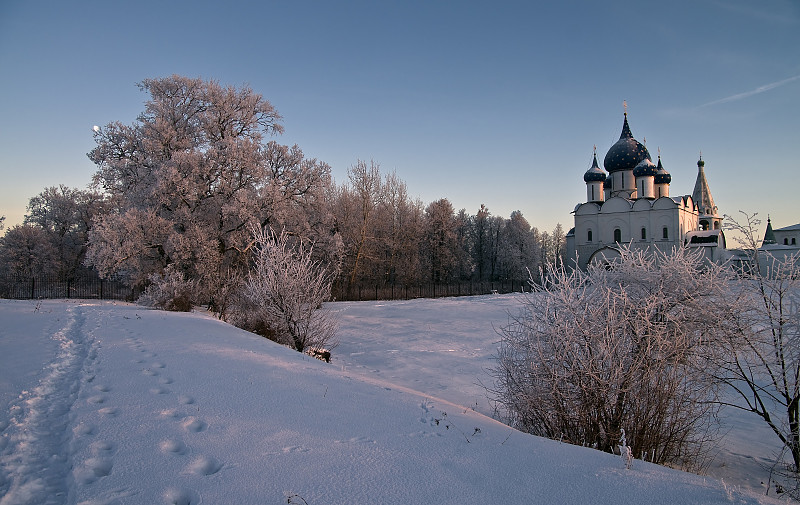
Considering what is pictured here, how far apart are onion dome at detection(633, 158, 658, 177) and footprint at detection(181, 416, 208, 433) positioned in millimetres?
53464

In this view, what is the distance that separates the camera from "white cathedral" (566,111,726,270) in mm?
45938

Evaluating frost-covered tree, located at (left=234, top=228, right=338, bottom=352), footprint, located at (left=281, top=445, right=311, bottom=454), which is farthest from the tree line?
footprint, located at (left=281, top=445, right=311, bottom=454)

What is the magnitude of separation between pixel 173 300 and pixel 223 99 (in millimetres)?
12324

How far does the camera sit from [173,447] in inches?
153

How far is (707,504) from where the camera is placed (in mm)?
3486

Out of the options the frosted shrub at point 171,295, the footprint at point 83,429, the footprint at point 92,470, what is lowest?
the footprint at point 92,470

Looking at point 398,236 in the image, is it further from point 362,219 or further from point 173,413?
point 173,413

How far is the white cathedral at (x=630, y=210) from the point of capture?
151 feet

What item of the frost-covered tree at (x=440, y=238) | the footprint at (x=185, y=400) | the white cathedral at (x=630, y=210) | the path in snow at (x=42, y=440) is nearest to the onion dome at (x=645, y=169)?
the white cathedral at (x=630, y=210)

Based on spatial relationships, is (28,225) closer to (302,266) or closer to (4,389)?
(302,266)

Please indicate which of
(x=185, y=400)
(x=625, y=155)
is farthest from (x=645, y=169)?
(x=185, y=400)

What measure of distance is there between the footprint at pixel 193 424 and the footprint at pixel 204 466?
26.3 inches

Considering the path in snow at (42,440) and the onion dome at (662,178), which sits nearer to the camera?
the path in snow at (42,440)

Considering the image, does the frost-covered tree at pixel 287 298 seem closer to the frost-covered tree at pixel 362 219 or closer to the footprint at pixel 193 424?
the footprint at pixel 193 424
